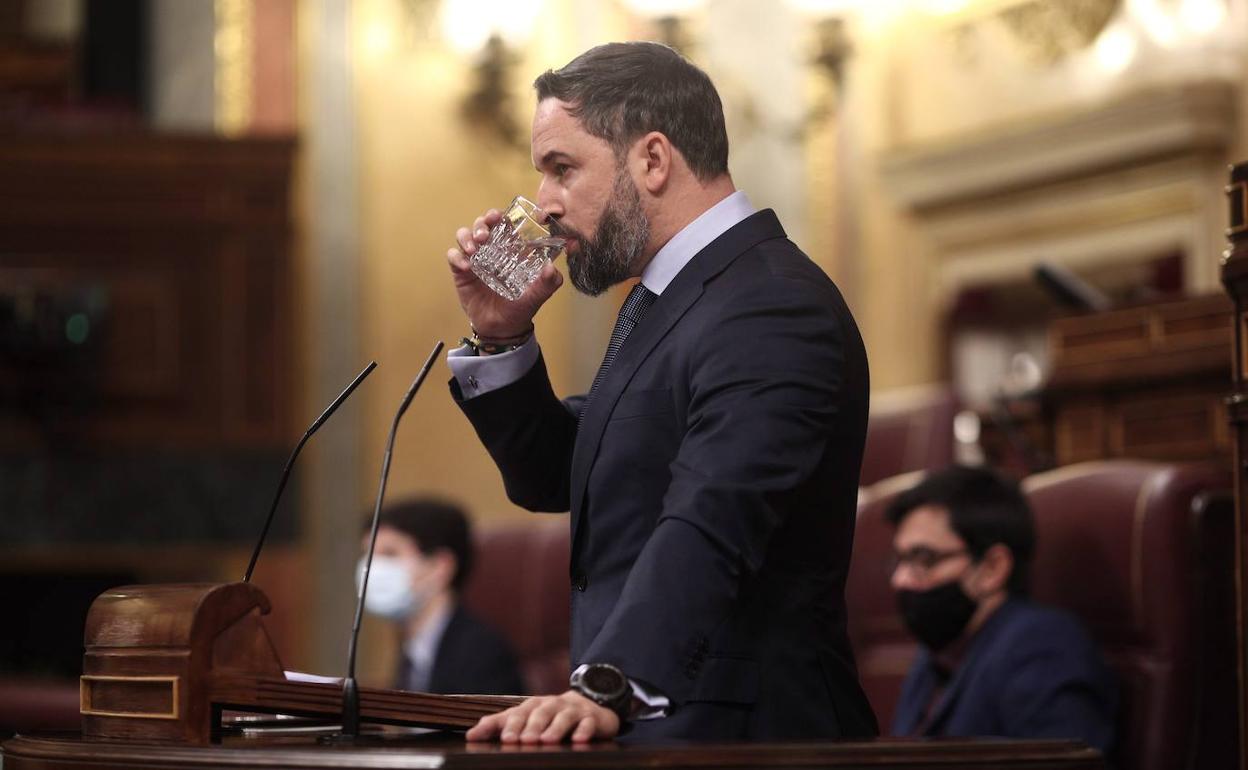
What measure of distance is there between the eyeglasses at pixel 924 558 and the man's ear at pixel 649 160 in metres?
1.77

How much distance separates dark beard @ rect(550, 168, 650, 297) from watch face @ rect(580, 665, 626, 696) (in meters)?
0.50

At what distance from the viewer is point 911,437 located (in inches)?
256

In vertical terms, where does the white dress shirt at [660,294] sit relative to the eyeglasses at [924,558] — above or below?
above

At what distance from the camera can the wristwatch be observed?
1688 mm

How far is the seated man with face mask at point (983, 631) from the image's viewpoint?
3.28 m

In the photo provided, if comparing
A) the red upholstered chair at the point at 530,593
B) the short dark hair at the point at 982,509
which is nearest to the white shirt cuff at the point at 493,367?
the short dark hair at the point at 982,509

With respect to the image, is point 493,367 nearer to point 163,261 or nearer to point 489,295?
point 489,295

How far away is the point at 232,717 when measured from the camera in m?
2.20

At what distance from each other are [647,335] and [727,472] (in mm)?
292

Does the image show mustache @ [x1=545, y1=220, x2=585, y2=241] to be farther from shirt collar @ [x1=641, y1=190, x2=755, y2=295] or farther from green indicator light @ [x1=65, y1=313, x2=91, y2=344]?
green indicator light @ [x1=65, y1=313, x2=91, y2=344]

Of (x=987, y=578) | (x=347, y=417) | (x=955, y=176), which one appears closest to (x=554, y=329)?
(x=347, y=417)

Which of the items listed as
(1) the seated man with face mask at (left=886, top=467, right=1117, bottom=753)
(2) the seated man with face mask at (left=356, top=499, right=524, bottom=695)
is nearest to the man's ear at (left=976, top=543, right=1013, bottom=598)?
(1) the seated man with face mask at (left=886, top=467, right=1117, bottom=753)

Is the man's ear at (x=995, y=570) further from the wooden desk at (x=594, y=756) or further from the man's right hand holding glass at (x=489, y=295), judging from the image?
the wooden desk at (x=594, y=756)

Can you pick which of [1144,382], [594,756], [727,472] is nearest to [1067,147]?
[1144,382]
